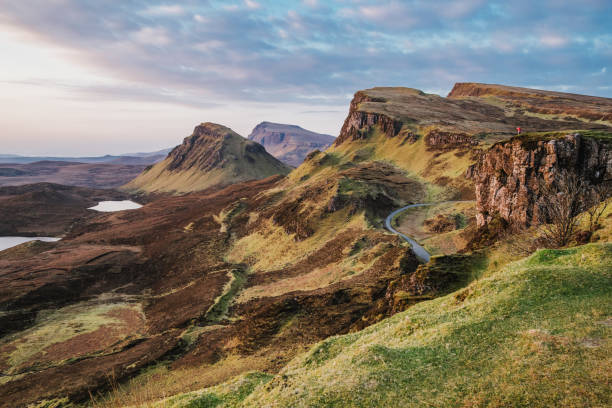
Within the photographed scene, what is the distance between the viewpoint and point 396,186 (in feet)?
391

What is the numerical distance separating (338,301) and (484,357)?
30678 mm

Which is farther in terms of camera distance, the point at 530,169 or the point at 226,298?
the point at 226,298

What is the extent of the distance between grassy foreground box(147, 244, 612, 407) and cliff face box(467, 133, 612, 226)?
29806 mm

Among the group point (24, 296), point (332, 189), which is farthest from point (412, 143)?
point (24, 296)

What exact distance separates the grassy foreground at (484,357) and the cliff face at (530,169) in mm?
29806

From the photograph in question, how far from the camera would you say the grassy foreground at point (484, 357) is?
1223cm

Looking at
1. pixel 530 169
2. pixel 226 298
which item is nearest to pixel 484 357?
pixel 530 169

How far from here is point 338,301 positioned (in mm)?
44219

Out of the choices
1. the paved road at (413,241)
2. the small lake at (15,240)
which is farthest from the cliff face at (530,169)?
the small lake at (15,240)

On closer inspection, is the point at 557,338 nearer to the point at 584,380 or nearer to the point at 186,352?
the point at 584,380

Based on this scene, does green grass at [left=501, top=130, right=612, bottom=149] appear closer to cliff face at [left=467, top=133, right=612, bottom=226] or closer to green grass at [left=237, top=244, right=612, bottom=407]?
cliff face at [left=467, top=133, right=612, bottom=226]

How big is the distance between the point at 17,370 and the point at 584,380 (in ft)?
208

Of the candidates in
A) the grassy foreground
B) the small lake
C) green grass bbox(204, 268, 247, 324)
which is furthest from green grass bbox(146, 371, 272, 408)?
the small lake

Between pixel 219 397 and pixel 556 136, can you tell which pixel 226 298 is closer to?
pixel 219 397
